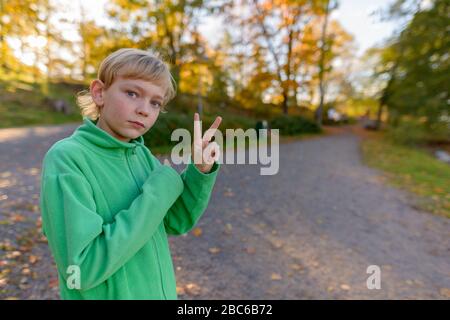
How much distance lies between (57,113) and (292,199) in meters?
18.6

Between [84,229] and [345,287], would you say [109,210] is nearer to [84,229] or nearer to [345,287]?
[84,229]

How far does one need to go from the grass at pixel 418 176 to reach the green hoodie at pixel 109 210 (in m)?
6.65

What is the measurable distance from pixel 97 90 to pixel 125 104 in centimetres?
17

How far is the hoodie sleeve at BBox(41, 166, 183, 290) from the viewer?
2.98 feet

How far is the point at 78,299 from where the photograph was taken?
112 centimetres

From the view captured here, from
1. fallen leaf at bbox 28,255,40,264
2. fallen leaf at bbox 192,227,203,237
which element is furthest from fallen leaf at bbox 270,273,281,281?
fallen leaf at bbox 28,255,40,264

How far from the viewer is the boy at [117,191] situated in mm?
933

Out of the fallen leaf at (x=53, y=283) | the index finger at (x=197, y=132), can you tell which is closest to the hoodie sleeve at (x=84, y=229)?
the index finger at (x=197, y=132)

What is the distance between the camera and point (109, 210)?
1.09 m

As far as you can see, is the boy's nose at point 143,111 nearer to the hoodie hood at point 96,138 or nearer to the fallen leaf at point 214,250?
the hoodie hood at point 96,138

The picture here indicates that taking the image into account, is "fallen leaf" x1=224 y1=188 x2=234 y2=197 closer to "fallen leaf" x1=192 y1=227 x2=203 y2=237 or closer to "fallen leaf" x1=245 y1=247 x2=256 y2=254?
"fallen leaf" x1=192 y1=227 x2=203 y2=237

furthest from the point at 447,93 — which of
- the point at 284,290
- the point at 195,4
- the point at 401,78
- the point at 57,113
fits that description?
the point at 57,113

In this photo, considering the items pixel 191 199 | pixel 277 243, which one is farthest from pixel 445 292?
pixel 191 199

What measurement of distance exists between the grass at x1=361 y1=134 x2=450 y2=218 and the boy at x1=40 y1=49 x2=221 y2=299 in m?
6.65
